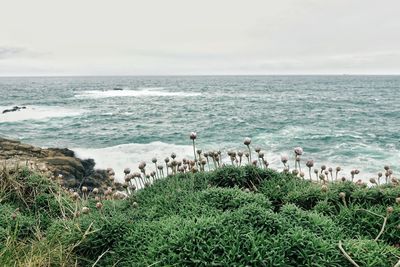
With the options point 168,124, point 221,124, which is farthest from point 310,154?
point 168,124

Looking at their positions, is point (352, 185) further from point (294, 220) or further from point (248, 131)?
point (248, 131)

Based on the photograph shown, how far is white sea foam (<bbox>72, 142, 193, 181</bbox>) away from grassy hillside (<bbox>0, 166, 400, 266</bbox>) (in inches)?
480

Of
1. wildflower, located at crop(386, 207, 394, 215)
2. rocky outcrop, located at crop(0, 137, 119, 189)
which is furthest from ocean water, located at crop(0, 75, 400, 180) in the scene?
wildflower, located at crop(386, 207, 394, 215)

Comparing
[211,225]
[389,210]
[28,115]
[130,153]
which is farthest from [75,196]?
[28,115]

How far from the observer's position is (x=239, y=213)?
3.29 metres

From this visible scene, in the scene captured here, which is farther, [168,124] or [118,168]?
[168,124]

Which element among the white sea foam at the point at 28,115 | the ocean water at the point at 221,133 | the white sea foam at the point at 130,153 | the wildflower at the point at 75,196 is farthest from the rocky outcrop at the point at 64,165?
the white sea foam at the point at 28,115

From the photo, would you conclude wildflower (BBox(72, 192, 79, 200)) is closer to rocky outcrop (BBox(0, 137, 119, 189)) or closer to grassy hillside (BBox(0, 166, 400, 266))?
grassy hillside (BBox(0, 166, 400, 266))

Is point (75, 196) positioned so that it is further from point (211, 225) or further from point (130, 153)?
point (130, 153)

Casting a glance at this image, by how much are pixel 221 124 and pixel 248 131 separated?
3.77 m

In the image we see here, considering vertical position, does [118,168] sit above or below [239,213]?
below

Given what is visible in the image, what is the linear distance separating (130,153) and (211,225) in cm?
1859

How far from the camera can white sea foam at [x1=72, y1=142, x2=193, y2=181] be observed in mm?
18375

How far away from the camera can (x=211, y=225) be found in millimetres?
3078
